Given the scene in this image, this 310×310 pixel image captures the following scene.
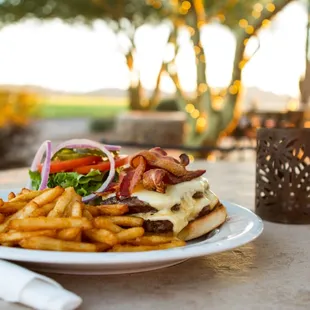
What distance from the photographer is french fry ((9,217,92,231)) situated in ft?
3.87

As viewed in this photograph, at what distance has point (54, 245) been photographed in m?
1.16

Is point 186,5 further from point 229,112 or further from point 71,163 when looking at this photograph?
point 71,163

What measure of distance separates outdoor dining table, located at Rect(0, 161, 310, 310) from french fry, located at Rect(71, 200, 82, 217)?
0.12m

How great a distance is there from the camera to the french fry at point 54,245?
1.15m

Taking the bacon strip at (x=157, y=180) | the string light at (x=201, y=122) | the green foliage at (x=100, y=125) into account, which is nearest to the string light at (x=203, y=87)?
the string light at (x=201, y=122)

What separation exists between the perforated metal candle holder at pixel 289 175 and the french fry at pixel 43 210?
29.5 inches

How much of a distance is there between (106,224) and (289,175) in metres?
0.73

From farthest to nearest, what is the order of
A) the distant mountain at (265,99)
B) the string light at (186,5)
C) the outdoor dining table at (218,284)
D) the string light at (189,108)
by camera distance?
the distant mountain at (265,99), the string light at (189,108), the string light at (186,5), the outdoor dining table at (218,284)

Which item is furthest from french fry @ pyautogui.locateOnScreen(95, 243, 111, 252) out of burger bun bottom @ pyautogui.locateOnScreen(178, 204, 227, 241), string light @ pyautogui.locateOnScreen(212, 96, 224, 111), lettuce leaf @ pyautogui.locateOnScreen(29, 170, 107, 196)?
string light @ pyautogui.locateOnScreen(212, 96, 224, 111)

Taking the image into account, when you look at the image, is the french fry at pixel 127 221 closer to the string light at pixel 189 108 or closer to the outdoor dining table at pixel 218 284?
the outdoor dining table at pixel 218 284

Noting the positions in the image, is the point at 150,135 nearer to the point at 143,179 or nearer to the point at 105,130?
the point at 143,179

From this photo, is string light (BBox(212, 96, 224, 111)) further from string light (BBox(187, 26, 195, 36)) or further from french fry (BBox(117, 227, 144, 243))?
french fry (BBox(117, 227, 144, 243))

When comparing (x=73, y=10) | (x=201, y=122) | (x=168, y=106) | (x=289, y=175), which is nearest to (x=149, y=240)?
(x=289, y=175)

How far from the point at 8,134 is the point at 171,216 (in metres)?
7.48
